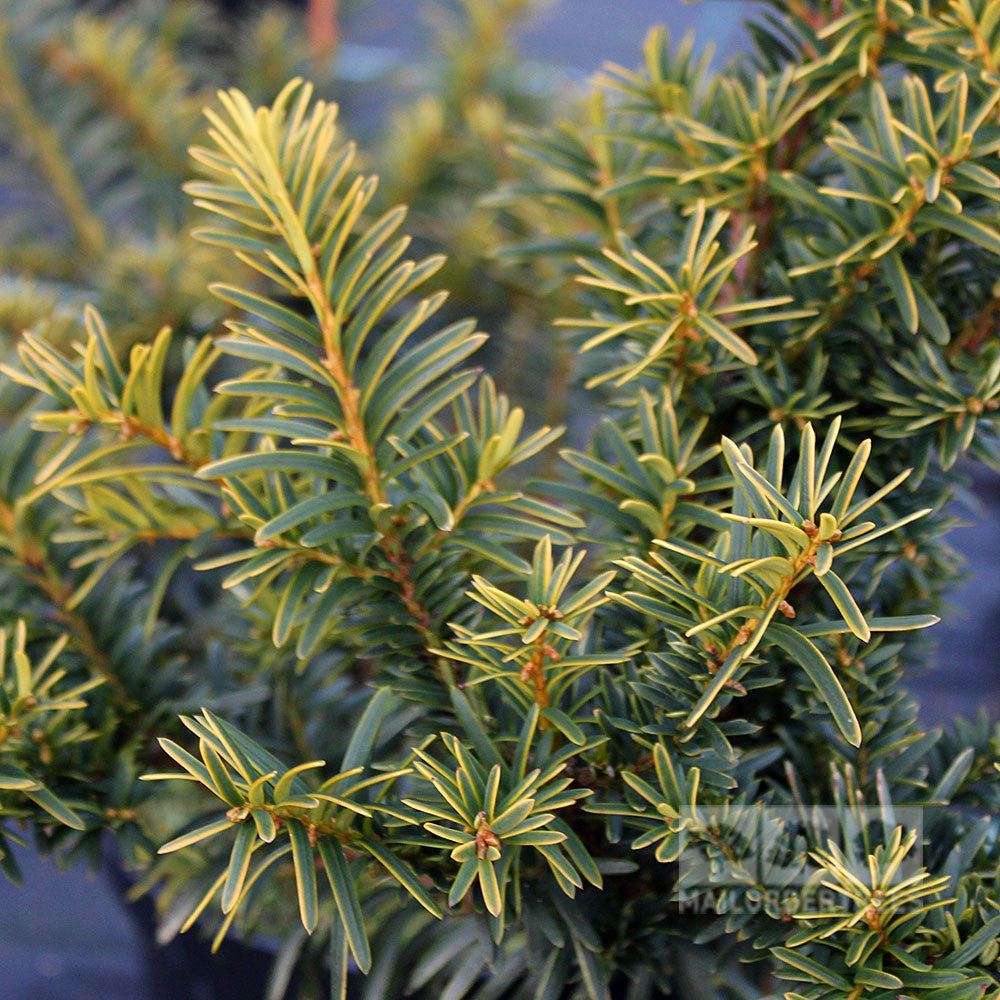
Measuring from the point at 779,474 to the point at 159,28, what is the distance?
114 cm

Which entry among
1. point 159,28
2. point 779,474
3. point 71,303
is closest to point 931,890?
point 779,474

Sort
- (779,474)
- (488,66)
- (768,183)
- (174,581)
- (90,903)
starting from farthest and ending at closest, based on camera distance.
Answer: (488,66) < (90,903) < (174,581) < (768,183) < (779,474)

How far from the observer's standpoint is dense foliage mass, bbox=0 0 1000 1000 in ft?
1.13

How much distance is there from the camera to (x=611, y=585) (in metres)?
0.44

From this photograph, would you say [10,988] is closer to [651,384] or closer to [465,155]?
[651,384]

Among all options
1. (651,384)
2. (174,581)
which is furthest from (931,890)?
(174,581)

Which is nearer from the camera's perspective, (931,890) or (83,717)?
(931,890)

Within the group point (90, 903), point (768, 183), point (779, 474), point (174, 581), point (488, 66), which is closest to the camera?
point (779, 474)

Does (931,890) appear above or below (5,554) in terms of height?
above

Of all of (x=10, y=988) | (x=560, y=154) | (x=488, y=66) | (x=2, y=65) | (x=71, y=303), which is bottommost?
(x=10, y=988)

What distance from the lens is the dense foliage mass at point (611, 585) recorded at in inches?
13.6

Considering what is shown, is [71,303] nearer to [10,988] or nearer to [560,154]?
[560,154]

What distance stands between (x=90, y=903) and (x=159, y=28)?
100cm

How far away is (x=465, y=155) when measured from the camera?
97cm
